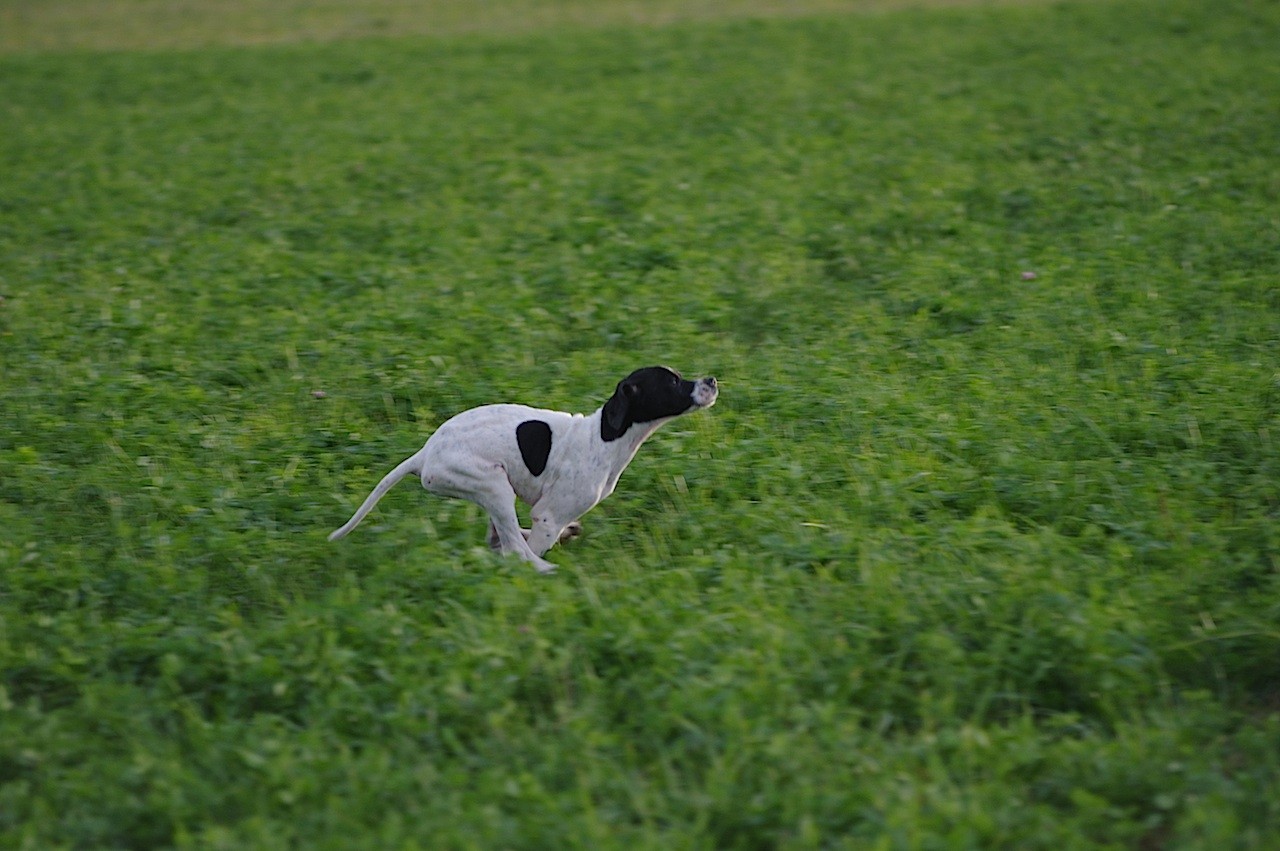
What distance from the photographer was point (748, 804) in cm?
404

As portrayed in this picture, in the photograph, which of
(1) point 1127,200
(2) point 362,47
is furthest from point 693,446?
(2) point 362,47

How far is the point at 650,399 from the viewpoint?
555cm

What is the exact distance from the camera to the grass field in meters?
4.17

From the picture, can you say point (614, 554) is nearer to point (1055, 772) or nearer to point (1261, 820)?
point (1055, 772)

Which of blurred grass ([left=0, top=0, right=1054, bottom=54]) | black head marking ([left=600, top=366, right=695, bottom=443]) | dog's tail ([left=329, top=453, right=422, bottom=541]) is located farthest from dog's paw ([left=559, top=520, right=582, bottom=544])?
blurred grass ([left=0, top=0, right=1054, bottom=54])

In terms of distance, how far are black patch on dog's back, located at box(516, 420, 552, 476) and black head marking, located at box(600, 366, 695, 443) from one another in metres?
0.26

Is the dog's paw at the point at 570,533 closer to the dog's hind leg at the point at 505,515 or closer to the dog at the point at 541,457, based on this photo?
the dog at the point at 541,457

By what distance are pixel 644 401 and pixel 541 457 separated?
0.51 m

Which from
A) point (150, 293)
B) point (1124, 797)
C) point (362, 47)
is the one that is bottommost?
point (1124, 797)

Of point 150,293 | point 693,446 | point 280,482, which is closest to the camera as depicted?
point 280,482

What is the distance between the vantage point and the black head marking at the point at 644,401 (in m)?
5.51

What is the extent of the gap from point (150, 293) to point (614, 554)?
5.02 meters

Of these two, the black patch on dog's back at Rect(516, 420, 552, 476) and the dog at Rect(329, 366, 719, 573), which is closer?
the dog at Rect(329, 366, 719, 573)

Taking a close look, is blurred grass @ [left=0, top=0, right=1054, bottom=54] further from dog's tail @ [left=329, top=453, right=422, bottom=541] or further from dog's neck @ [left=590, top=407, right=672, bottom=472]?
dog's tail @ [left=329, top=453, right=422, bottom=541]
